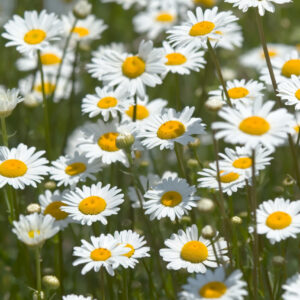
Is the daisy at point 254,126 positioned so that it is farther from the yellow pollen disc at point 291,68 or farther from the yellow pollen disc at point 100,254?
the yellow pollen disc at point 291,68

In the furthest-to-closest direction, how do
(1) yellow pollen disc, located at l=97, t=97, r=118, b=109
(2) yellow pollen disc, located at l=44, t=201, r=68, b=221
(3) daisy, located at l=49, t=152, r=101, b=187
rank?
(1) yellow pollen disc, located at l=97, t=97, r=118, b=109 → (3) daisy, located at l=49, t=152, r=101, b=187 → (2) yellow pollen disc, located at l=44, t=201, r=68, b=221

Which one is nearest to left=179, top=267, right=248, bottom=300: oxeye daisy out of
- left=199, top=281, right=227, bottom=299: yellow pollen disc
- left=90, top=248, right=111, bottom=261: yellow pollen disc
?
left=199, top=281, right=227, bottom=299: yellow pollen disc

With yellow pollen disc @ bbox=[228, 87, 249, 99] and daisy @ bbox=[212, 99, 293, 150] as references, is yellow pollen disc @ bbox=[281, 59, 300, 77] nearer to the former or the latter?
yellow pollen disc @ bbox=[228, 87, 249, 99]

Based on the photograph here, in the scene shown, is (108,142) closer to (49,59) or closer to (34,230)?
(34,230)

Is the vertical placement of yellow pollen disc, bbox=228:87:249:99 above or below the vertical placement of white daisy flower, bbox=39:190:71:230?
above

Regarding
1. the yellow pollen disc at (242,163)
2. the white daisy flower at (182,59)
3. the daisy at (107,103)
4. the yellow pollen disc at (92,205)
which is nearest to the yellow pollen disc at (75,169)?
the daisy at (107,103)

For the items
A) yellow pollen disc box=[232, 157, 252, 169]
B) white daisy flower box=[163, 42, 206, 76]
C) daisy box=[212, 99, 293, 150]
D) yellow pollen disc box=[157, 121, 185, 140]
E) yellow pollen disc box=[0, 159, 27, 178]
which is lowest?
daisy box=[212, 99, 293, 150]

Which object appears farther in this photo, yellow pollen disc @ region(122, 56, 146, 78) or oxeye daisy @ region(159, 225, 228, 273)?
yellow pollen disc @ region(122, 56, 146, 78)

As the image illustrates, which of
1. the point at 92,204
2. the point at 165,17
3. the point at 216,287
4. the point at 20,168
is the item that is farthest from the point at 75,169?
the point at 165,17
